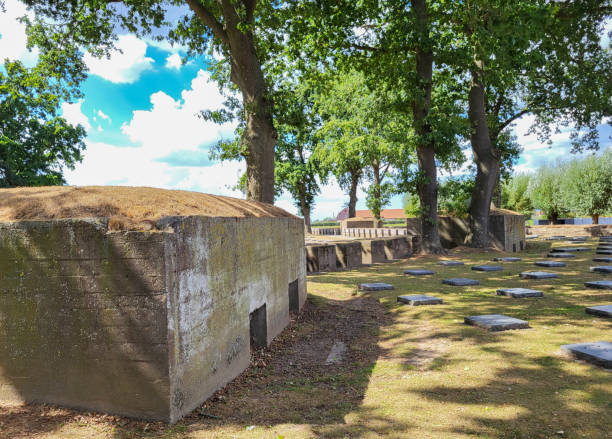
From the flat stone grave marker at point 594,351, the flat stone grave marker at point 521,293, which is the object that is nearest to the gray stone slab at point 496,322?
the flat stone grave marker at point 594,351

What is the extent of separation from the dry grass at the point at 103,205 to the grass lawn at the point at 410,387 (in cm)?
164

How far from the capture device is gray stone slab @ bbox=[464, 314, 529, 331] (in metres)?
5.40

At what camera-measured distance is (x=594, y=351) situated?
13.6 feet

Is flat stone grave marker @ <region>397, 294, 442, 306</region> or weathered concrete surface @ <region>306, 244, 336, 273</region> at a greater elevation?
weathered concrete surface @ <region>306, 244, 336, 273</region>

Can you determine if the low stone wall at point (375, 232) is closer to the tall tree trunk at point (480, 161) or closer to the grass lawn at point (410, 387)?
the tall tree trunk at point (480, 161)

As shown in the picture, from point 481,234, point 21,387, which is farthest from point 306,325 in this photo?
point 481,234

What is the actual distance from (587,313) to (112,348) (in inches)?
254

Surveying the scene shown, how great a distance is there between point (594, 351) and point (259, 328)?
151 inches

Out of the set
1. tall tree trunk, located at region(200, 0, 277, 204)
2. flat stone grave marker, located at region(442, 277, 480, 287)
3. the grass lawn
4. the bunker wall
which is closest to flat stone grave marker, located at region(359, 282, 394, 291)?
flat stone grave marker, located at region(442, 277, 480, 287)

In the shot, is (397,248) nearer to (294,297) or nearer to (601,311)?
(294,297)

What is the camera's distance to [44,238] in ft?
11.3

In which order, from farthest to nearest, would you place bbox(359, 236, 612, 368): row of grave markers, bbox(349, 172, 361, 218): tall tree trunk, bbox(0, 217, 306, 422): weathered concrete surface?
bbox(349, 172, 361, 218): tall tree trunk → bbox(359, 236, 612, 368): row of grave markers → bbox(0, 217, 306, 422): weathered concrete surface

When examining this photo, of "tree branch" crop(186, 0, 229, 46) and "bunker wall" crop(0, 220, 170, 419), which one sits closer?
"bunker wall" crop(0, 220, 170, 419)

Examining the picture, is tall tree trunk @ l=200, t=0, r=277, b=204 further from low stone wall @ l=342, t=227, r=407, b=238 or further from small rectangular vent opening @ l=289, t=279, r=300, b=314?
low stone wall @ l=342, t=227, r=407, b=238
